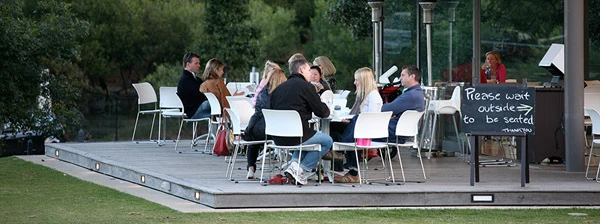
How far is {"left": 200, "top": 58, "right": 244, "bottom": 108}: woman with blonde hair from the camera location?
549 inches

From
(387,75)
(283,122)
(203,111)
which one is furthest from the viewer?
(387,75)

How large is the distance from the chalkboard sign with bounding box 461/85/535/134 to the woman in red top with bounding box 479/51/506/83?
3.71 metres

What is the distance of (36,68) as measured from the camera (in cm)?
1762

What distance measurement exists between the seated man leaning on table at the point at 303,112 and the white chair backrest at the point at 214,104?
3141 millimetres

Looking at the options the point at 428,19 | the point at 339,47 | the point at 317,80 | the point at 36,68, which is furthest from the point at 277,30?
the point at 317,80

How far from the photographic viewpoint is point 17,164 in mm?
14367

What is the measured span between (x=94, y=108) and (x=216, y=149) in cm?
1671

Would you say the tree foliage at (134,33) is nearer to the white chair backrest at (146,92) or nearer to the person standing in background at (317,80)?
the white chair backrest at (146,92)

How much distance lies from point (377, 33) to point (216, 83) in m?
3.42

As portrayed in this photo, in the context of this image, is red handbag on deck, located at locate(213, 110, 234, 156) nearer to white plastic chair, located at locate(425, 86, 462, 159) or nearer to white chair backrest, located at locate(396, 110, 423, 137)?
white chair backrest, located at locate(396, 110, 423, 137)

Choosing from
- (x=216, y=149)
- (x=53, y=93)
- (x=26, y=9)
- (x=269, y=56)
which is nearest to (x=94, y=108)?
(x=26, y=9)

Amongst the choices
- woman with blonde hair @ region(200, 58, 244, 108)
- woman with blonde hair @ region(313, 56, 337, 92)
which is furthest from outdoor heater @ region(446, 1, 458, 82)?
woman with blonde hair @ region(200, 58, 244, 108)

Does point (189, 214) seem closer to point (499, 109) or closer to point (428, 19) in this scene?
point (499, 109)

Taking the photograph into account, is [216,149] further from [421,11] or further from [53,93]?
[53,93]
